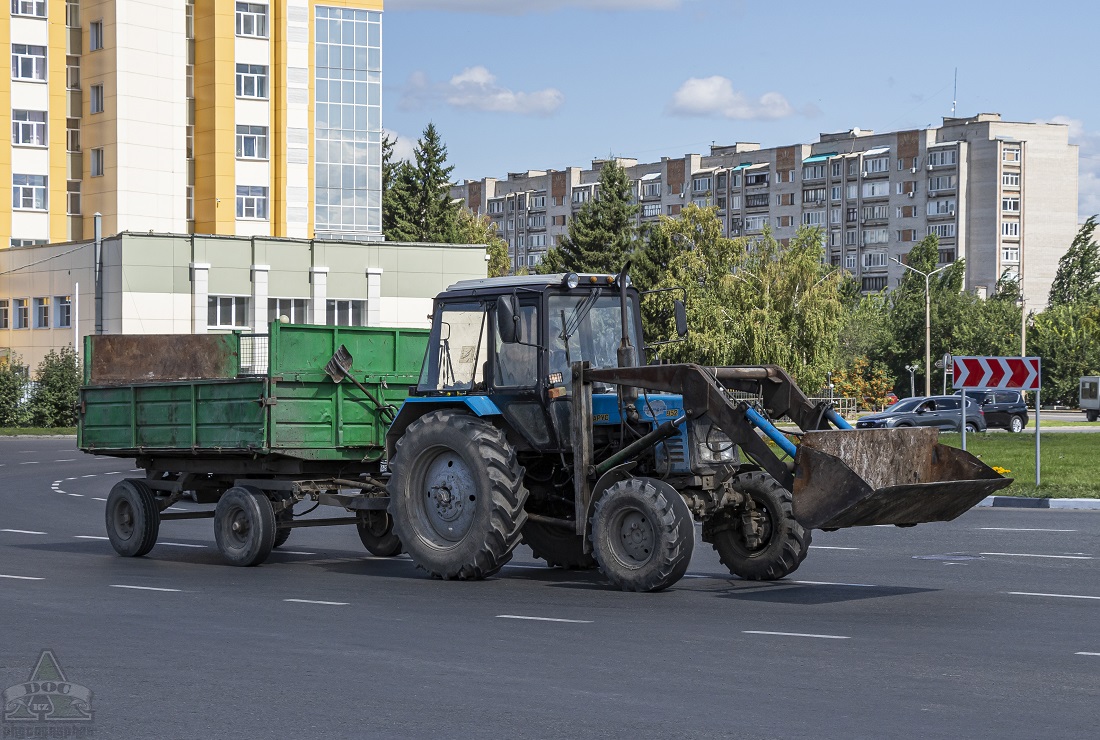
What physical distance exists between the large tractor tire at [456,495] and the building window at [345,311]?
51814 millimetres

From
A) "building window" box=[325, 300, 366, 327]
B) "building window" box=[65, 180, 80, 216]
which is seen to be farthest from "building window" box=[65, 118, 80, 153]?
"building window" box=[325, 300, 366, 327]

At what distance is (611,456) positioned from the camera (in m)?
13.6

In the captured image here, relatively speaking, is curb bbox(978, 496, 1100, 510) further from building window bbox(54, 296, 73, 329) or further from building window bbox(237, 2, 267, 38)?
building window bbox(237, 2, 267, 38)

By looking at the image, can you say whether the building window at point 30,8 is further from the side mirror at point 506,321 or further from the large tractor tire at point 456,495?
the side mirror at point 506,321

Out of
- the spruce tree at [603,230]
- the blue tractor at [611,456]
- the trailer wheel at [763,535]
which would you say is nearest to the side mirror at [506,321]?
the blue tractor at [611,456]

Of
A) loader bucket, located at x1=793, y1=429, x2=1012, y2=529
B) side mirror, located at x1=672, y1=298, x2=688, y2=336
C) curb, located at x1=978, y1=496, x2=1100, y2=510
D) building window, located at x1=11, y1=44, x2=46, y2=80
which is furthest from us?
building window, located at x1=11, y1=44, x2=46, y2=80

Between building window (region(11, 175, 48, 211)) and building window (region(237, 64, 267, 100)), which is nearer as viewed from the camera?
building window (region(11, 175, 48, 211))

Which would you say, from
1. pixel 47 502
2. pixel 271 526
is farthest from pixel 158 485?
pixel 47 502

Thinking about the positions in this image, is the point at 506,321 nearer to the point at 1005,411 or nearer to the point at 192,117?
the point at 1005,411

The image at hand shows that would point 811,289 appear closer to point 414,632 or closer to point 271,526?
point 271,526

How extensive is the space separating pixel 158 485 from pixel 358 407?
2926 mm

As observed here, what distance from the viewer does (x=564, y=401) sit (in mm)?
13883

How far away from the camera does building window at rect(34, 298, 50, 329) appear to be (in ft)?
216

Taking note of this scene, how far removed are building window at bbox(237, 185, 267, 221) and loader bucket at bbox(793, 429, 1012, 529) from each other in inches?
2424
